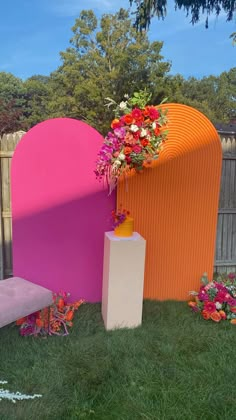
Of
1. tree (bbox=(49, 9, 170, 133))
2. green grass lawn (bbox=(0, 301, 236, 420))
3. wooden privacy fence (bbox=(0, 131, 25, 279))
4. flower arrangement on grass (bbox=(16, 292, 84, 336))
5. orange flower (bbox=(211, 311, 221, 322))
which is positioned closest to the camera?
green grass lawn (bbox=(0, 301, 236, 420))

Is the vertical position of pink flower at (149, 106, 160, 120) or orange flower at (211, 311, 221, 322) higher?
pink flower at (149, 106, 160, 120)

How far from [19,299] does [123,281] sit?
2.82 ft

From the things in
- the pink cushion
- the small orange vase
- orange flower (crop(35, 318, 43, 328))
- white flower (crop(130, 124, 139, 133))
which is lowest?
orange flower (crop(35, 318, 43, 328))

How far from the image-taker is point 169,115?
2.93 meters

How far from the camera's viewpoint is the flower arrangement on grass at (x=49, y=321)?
2.53 metres

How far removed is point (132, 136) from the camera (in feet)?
8.03

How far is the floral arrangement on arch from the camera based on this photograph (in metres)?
2.45

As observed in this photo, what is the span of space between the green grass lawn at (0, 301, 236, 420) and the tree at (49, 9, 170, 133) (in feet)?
39.6

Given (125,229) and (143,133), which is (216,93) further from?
(125,229)

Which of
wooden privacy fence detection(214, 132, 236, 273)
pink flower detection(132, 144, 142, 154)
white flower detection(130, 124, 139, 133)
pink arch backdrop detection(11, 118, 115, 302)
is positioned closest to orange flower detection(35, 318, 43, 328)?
pink arch backdrop detection(11, 118, 115, 302)

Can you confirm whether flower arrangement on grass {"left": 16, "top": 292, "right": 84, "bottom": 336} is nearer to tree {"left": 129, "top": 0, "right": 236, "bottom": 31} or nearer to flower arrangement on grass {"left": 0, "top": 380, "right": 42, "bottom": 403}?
flower arrangement on grass {"left": 0, "top": 380, "right": 42, "bottom": 403}

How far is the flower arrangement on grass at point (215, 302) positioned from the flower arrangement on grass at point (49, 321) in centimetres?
124

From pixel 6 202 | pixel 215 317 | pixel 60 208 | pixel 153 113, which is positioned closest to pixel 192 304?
pixel 215 317

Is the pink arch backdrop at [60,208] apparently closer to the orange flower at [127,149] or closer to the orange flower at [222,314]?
the orange flower at [127,149]
